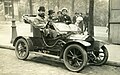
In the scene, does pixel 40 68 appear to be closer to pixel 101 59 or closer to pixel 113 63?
pixel 101 59

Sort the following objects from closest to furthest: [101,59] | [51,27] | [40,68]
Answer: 1. [40,68]
2. [101,59]
3. [51,27]

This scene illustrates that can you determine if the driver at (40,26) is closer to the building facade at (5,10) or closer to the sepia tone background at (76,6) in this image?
the sepia tone background at (76,6)

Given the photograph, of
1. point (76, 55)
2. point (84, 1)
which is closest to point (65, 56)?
point (76, 55)

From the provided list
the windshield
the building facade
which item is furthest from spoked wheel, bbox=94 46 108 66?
the building facade

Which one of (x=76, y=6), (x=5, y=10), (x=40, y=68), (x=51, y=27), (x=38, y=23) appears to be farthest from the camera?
(x=5, y=10)

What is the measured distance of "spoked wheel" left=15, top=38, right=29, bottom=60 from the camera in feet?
24.6

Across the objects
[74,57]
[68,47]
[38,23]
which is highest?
[38,23]

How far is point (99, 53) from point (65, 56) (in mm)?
1364

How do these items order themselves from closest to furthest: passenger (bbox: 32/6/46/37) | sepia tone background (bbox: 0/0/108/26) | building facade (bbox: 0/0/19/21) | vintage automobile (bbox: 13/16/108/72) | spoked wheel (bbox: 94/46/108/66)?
vintage automobile (bbox: 13/16/108/72)
spoked wheel (bbox: 94/46/108/66)
passenger (bbox: 32/6/46/37)
sepia tone background (bbox: 0/0/108/26)
building facade (bbox: 0/0/19/21)

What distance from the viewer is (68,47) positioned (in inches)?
248

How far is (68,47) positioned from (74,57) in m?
0.33

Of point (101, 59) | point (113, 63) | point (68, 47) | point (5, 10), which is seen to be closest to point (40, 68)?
point (68, 47)

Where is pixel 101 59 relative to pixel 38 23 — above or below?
below

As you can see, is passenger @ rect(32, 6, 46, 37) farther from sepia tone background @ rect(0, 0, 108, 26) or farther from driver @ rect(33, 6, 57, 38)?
sepia tone background @ rect(0, 0, 108, 26)
